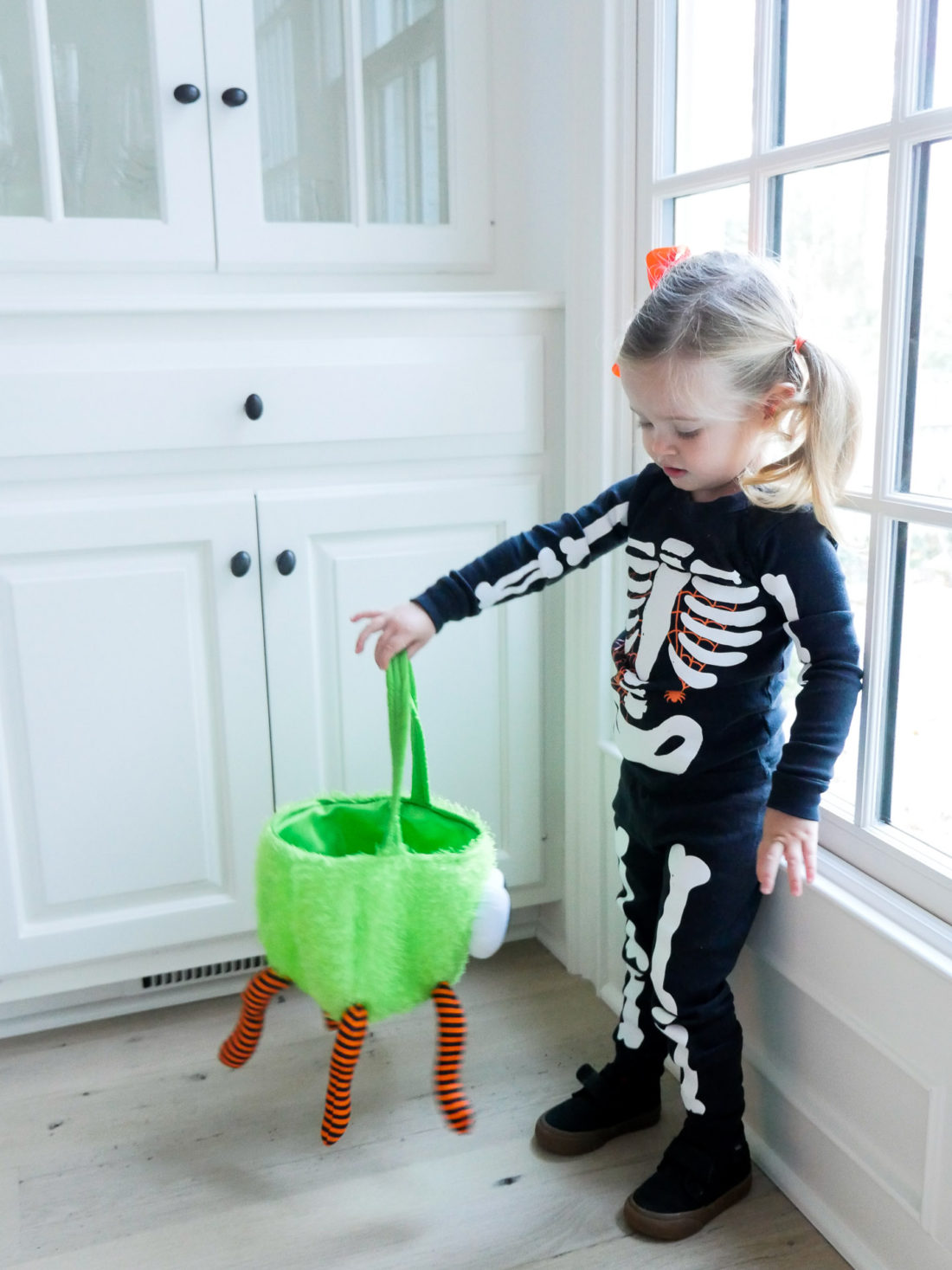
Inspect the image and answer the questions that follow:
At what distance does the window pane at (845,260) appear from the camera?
1.13 metres

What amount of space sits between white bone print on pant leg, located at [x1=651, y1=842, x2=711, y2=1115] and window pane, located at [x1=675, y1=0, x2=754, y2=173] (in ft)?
2.56

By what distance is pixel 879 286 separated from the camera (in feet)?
3.75

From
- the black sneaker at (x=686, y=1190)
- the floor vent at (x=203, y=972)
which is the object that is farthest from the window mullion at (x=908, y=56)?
the floor vent at (x=203, y=972)

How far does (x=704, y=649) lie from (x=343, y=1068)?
0.60 m

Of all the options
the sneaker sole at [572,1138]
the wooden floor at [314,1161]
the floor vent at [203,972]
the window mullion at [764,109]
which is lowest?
the wooden floor at [314,1161]

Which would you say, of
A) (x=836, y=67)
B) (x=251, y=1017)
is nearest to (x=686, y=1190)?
(x=251, y=1017)

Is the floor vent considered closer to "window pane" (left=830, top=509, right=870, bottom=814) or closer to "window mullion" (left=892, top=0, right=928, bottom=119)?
"window pane" (left=830, top=509, right=870, bottom=814)

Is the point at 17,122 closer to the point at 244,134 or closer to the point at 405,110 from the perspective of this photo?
the point at 244,134

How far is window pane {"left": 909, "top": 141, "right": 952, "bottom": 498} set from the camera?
1055 mm

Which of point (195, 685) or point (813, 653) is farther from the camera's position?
point (195, 685)

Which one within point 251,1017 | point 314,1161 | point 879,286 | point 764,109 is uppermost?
point 764,109

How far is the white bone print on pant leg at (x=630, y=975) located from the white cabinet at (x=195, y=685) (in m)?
0.38

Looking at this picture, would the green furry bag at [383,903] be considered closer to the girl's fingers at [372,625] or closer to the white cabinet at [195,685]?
the girl's fingers at [372,625]

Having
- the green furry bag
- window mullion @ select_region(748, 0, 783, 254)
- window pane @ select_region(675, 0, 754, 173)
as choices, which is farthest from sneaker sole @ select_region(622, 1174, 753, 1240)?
window pane @ select_region(675, 0, 754, 173)
